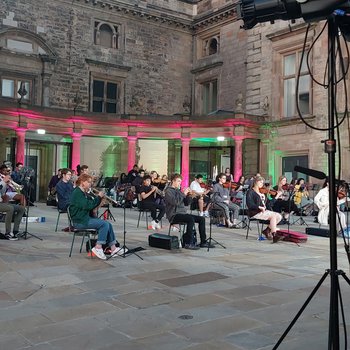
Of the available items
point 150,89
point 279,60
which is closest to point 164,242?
point 279,60

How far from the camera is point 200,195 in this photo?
13.1 m

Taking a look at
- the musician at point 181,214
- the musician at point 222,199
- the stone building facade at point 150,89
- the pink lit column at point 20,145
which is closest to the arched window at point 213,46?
the stone building facade at point 150,89

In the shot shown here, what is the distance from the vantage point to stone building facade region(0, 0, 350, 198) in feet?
68.1

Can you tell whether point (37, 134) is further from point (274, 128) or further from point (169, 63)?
point (274, 128)

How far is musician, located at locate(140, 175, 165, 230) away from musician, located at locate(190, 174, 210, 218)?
1.41 metres

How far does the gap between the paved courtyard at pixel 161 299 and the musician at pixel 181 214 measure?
404mm

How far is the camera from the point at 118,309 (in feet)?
15.0

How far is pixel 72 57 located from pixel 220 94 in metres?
8.12

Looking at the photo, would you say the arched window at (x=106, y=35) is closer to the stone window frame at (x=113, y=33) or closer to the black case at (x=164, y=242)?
the stone window frame at (x=113, y=33)

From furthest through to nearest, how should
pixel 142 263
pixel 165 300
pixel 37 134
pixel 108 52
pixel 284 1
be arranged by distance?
pixel 108 52 → pixel 37 134 → pixel 142 263 → pixel 165 300 → pixel 284 1

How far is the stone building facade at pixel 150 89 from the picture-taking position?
20750 mm

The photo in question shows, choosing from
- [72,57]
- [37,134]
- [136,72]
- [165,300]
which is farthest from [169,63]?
[165,300]

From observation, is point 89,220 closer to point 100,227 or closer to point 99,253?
point 100,227

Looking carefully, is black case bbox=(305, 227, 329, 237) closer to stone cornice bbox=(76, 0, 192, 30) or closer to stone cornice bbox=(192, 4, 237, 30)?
stone cornice bbox=(192, 4, 237, 30)
